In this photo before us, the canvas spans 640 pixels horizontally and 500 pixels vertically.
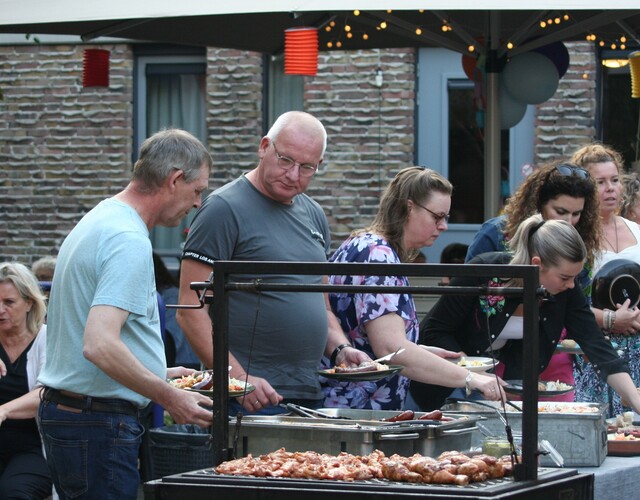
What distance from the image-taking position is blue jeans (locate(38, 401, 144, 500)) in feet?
12.1

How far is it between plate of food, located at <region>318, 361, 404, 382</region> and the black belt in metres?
0.68

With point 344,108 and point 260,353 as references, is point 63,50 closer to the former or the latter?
point 344,108

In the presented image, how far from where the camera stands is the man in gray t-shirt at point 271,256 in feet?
13.6

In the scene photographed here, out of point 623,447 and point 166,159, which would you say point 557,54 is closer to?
point 623,447

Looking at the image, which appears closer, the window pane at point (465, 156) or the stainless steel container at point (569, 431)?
the stainless steel container at point (569, 431)

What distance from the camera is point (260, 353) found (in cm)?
421

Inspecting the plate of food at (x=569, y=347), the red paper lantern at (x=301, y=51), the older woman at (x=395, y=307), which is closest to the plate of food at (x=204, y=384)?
the older woman at (x=395, y=307)

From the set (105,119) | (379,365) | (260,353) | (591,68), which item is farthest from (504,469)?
(105,119)

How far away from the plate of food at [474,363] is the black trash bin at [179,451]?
1225 mm

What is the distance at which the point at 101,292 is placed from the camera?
141 inches

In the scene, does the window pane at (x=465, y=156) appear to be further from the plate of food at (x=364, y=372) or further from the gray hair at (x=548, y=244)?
the plate of food at (x=364, y=372)

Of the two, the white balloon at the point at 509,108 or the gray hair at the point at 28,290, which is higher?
the white balloon at the point at 509,108

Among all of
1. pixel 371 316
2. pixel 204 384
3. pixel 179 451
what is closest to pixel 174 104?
pixel 179 451

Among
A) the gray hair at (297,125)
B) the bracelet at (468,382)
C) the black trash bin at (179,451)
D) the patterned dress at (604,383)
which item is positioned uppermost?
the gray hair at (297,125)
